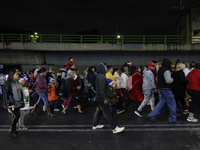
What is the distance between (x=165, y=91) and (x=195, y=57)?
46.3 ft

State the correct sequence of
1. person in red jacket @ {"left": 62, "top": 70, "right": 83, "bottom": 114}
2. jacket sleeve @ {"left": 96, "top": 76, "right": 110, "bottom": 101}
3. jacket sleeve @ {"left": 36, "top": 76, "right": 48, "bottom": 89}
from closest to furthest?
jacket sleeve @ {"left": 96, "top": 76, "right": 110, "bottom": 101} → jacket sleeve @ {"left": 36, "top": 76, "right": 48, "bottom": 89} → person in red jacket @ {"left": 62, "top": 70, "right": 83, "bottom": 114}

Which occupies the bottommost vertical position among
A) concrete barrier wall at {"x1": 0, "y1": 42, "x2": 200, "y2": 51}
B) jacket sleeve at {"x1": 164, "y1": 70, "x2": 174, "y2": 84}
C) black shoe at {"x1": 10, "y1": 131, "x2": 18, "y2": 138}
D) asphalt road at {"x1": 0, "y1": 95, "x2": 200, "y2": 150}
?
asphalt road at {"x1": 0, "y1": 95, "x2": 200, "y2": 150}

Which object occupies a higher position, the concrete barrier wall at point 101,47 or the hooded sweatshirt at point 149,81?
the concrete barrier wall at point 101,47

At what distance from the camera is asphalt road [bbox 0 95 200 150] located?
12.1 ft

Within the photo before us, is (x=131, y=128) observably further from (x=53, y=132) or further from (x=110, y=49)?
(x=110, y=49)

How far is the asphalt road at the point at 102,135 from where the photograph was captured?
3.70 m

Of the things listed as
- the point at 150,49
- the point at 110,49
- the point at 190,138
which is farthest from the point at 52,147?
the point at 150,49

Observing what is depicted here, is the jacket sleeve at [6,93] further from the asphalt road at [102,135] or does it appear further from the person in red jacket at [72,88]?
the person in red jacket at [72,88]

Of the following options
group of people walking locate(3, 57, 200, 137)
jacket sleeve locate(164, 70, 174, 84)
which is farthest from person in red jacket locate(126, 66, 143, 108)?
jacket sleeve locate(164, 70, 174, 84)

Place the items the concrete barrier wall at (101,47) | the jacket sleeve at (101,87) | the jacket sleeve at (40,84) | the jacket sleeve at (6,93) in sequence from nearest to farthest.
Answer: the jacket sleeve at (6,93)
the jacket sleeve at (101,87)
the jacket sleeve at (40,84)
the concrete barrier wall at (101,47)

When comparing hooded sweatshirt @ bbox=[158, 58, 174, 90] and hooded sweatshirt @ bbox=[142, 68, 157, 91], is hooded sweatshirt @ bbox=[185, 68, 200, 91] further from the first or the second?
hooded sweatshirt @ bbox=[142, 68, 157, 91]

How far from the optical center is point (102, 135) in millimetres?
4293

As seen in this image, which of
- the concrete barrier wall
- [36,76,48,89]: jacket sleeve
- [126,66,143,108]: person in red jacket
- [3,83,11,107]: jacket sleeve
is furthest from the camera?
the concrete barrier wall

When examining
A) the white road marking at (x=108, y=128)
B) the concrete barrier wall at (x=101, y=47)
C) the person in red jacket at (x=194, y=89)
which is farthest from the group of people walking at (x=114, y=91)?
the concrete barrier wall at (x=101, y=47)
